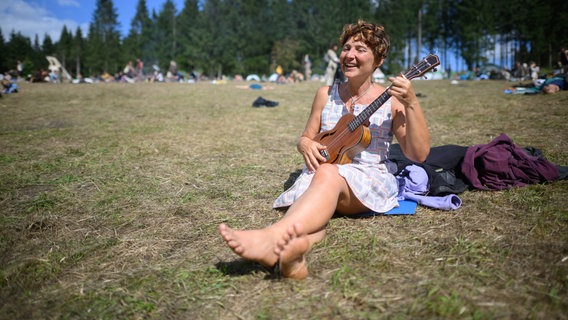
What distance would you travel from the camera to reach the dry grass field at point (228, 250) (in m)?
1.95

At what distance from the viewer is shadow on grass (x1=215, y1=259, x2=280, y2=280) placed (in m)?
2.27

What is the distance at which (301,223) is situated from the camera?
87.8 inches

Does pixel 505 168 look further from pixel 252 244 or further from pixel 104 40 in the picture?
pixel 104 40

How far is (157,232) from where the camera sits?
9.88 ft

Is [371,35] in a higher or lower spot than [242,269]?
higher

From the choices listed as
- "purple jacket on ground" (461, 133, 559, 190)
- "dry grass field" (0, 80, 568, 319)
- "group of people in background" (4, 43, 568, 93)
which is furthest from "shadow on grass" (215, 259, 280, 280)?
"purple jacket on ground" (461, 133, 559, 190)

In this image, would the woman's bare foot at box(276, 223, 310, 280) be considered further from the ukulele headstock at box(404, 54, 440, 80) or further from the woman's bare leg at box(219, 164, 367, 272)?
the ukulele headstock at box(404, 54, 440, 80)

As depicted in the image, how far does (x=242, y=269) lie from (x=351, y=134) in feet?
4.63

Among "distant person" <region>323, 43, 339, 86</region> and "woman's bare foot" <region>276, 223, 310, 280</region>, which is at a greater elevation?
"distant person" <region>323, 43, 339, 86</region>

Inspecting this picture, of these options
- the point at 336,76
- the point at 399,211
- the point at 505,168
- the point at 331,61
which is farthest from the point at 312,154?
the point at 331,61

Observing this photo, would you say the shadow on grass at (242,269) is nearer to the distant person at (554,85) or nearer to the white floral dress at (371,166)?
the white floral dress at (371,166)

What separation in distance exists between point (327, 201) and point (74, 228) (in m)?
2.31

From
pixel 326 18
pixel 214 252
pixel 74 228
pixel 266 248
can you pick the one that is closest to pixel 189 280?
pixel 214 252

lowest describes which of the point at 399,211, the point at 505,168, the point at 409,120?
the point at 399,211
